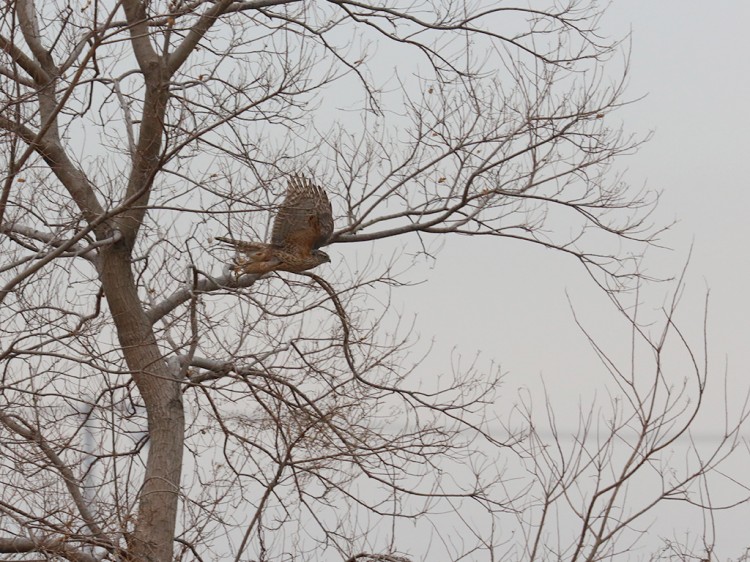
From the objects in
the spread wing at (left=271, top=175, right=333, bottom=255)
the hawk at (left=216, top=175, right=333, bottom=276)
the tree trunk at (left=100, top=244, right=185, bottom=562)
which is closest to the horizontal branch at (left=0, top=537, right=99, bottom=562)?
the tree trunk at (left=100, top=244, right=185, bottom=562)

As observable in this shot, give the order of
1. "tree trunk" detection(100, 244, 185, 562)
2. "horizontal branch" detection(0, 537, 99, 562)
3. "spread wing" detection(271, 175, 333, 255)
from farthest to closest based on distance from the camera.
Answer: "tree trunk" detection(100, 244, 185, 562) → "spread wing" detection(271, 175, 333, 255) → "horizontal branch" detection(0, 537, 99, 562)

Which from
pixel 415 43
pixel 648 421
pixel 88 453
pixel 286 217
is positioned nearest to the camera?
pixel 648 421

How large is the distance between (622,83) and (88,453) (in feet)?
16.2

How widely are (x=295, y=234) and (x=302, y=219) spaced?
0.36ft

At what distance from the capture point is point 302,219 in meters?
6.60

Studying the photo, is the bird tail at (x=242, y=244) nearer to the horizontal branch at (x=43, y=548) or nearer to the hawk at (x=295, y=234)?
the hawk at (x=295, y=234)

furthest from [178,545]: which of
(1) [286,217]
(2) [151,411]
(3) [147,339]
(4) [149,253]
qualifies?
(1) [286,217]

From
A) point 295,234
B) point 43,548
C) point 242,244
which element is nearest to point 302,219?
point 295,234

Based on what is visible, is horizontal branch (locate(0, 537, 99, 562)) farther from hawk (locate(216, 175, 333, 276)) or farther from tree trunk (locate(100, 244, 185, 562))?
hawk (locate(216, 175, 333, 276))

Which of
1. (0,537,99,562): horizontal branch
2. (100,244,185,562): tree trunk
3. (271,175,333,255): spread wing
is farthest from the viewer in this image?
(100,244,185,562): tree trunk

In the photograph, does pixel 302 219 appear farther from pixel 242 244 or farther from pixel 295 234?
pixel 242 244

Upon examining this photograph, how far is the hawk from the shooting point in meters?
6.61

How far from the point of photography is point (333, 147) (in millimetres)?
8016

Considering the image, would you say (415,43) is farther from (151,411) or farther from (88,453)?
(88,453)
